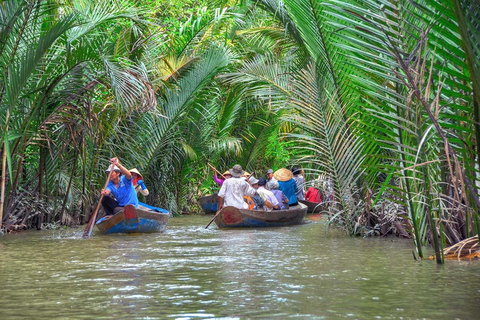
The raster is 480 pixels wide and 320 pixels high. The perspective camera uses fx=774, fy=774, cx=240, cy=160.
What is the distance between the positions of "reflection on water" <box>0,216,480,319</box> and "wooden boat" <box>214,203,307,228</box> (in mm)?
3700

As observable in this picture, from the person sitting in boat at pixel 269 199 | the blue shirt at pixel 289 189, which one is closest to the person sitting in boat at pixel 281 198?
the person sitting in boat at pixel 269 199

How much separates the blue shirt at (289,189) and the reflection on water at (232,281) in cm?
685

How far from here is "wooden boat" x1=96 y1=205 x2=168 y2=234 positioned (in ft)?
46.5

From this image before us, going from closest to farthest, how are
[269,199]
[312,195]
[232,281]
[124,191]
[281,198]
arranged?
[232,281] < [124,191] < [269,199] < [281,198] < [312,195]

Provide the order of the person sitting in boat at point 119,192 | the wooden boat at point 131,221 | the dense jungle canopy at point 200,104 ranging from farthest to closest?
the person sitting in boat at point 119,192
the wooden boat at point 131,221
the dense jungle canopy at point 200,104

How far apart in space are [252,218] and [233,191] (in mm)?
824

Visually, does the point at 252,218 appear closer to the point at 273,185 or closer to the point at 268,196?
the point at 268,196

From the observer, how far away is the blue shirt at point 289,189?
Result: 1923 centimetres

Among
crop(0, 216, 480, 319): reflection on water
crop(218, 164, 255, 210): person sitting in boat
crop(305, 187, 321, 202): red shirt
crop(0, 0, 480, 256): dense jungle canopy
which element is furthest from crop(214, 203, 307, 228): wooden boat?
crop(305, 187, 321, 202): red shirt

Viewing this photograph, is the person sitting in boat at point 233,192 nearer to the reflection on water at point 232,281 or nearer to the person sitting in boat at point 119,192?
the person sitting in boat at point 119,192

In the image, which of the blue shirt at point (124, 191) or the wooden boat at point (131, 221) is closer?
the wooden boat at point (131, 221)

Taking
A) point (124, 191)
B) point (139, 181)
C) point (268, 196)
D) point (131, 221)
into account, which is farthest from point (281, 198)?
point (131, 221)

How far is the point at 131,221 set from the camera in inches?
565

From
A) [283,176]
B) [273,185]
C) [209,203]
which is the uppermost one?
[283,176]
